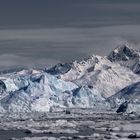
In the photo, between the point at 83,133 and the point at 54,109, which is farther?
the point at 54,109

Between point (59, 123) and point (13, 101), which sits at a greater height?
Answer: point (13, 101)

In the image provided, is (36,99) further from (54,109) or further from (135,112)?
(135,112)

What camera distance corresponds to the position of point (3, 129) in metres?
103

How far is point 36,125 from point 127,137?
1277 inches

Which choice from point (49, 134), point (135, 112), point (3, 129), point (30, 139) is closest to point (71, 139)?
point (30, 139)

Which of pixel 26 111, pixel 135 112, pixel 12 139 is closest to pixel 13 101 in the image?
pixel 26 111

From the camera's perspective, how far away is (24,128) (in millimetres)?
104375

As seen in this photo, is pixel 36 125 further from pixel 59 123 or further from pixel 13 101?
pixel 13 101

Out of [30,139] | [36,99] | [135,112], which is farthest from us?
[36,99]

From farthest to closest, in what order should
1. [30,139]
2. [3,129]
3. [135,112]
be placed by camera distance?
[135,112]
[3,129]
[30,139]

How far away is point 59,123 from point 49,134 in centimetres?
2322

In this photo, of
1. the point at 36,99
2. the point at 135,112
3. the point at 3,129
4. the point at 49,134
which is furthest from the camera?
the point at 36,99

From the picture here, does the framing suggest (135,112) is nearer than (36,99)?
Yes

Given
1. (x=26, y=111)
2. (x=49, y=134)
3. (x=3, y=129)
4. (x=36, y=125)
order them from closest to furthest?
(x=49, y=134)
(x=3, y=129)
(x=36, y=125)
(x=26, y=111)
